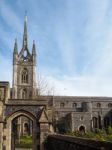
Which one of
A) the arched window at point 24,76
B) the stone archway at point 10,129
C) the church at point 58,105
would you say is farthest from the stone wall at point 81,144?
the arched window at point 24,76

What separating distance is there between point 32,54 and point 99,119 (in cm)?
2757

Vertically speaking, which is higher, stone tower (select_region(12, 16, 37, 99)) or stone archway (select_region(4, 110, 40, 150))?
stone tower (select_region(12, 16, 37, 99))

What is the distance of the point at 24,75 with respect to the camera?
256 ft

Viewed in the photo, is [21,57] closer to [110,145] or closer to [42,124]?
[42,124]

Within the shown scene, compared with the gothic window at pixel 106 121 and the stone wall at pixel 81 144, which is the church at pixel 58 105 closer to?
the gothic window at pixel 106 121

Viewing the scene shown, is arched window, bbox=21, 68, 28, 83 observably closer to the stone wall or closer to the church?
the church

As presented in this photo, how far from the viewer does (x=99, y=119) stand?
71125 millimetres

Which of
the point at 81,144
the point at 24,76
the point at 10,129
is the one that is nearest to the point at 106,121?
the point at 24,76

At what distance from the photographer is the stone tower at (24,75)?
74.9 meters

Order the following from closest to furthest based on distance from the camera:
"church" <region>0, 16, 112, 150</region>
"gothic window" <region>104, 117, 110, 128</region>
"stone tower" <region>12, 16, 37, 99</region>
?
"church" <region>0, 16, 112, 150</region> → "gothic window" <region>104, 117, 110, 128</region> → "stone tower" <region>12, 16, 37, 99</region>

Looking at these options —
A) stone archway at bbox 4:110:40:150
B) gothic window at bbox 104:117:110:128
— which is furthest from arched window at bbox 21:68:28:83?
stone archway at bbox 4:110:40:150

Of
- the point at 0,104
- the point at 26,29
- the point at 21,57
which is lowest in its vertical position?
the point at 0,104

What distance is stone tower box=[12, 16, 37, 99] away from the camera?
74875mm

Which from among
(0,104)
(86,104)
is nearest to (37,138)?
(0,104)
